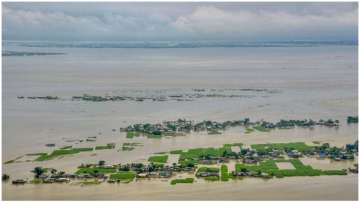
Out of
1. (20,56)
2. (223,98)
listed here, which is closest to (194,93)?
(223,98)

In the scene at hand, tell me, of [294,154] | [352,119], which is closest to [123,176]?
[294,154]

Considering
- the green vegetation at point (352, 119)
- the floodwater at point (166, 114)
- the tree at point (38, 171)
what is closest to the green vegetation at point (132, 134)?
the floodwater at point (166, 114)

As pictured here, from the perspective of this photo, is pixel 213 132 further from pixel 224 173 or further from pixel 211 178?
pixel 211 178

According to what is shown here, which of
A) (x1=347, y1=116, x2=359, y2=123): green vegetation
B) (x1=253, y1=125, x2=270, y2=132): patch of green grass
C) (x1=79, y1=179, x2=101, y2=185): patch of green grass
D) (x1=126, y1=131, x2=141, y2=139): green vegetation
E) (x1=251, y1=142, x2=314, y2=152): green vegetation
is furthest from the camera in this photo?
(x1=347, y1=116, x2=359, y2=123): green vegetation

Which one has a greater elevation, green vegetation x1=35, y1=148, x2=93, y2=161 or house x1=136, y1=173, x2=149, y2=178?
green vegetation x1=35, y1=148, x2=93, y2=161

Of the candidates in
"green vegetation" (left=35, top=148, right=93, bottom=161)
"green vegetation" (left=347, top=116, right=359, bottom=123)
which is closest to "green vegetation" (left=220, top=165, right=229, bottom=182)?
"green vegetation" (left=35, top=148, right=93, bottom=161)

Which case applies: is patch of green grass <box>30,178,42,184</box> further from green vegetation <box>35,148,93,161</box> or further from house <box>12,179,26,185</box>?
green vegetation <box>35,148,93,161</box>

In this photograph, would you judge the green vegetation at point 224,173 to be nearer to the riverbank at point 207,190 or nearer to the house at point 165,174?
the riverbank at point 207,190

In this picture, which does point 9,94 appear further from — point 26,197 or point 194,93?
point 26,197
